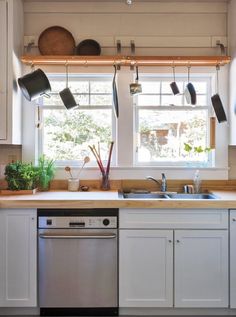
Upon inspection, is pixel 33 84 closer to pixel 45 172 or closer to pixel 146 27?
pixel 45 172

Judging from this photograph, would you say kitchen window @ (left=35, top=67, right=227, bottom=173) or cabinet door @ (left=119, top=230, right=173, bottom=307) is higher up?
kitchen window @ (left=35, top=67, right=227, bottom=173)

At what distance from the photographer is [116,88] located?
3.04 m

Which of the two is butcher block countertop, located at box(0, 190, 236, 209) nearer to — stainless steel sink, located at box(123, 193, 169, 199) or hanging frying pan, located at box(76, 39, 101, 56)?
stainless steel sink, located at box(123, 193, 169, 199)

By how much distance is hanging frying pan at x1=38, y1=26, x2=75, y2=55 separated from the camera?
2.98 m

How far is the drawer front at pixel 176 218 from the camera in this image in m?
2.46

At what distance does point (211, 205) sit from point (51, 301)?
4.61 feet

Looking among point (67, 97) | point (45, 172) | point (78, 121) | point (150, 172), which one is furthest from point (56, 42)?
point (150, 172)

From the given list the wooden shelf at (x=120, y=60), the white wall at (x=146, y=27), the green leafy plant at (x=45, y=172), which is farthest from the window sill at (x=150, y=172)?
the wooden shelf at (x=120, y=60)

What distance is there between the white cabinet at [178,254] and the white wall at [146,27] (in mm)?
683

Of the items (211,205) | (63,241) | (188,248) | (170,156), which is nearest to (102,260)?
(63,241)

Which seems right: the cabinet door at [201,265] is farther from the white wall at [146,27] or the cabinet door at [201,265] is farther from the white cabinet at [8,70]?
the white cabinet at [8,70]

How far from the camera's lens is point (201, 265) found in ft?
8.06

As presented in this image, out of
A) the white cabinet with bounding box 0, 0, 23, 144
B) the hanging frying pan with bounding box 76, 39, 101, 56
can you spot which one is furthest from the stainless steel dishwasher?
the hanging frying pan with bounding box 76, 39, 101, 56

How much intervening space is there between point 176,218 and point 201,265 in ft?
1.31
